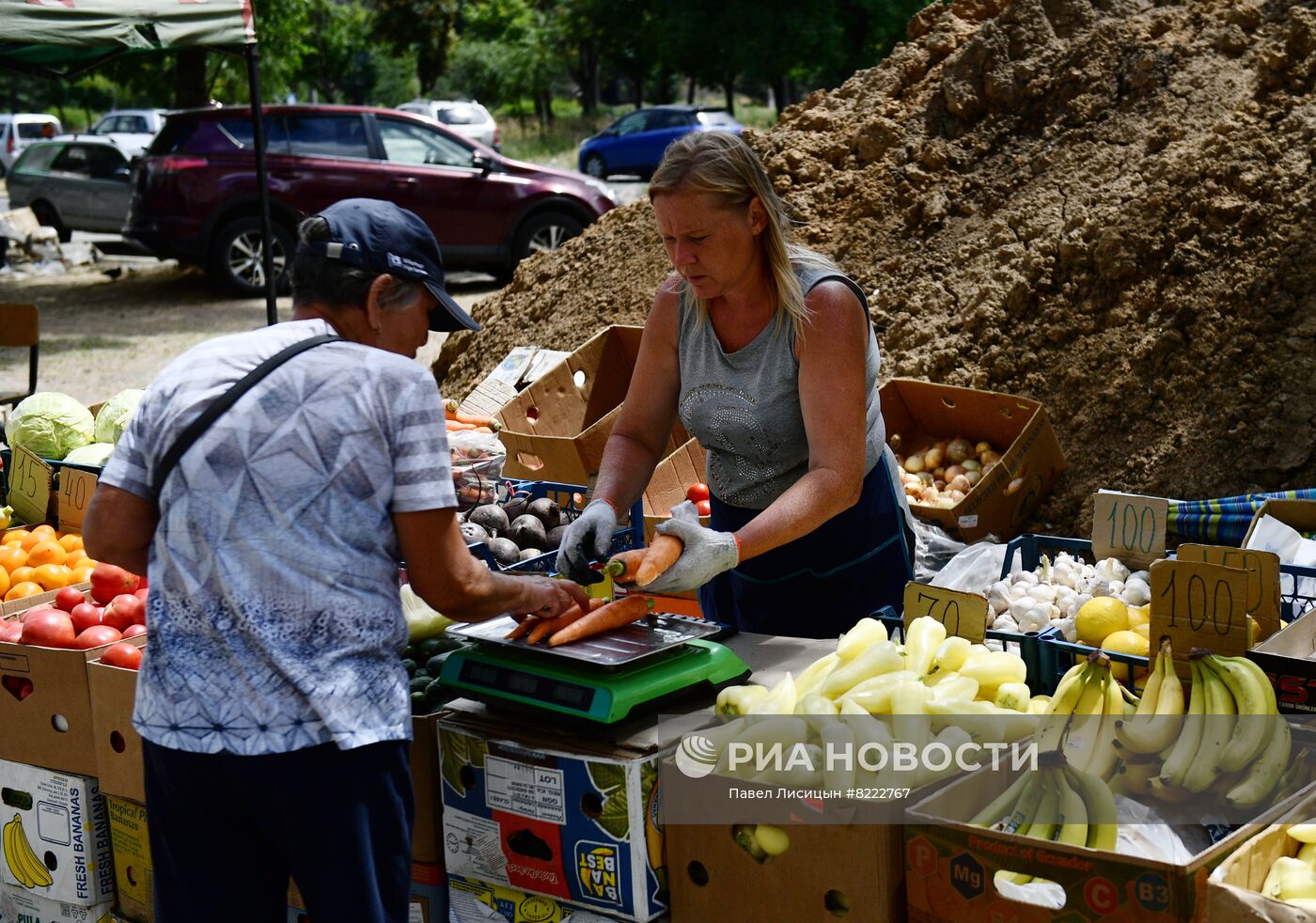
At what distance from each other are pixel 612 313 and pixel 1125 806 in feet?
19.2

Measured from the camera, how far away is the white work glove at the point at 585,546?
289 cm

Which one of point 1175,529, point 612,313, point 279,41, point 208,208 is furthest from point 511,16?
point 1175,529

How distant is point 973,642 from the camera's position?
278cm

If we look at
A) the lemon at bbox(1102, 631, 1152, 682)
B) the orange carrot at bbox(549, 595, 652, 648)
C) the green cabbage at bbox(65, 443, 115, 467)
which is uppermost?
the orange carrot at bbox(549, 595, 652, 648)

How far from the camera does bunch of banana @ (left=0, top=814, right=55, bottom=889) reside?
334 centimetres

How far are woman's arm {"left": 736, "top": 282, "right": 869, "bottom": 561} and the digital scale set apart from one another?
0.36 metres

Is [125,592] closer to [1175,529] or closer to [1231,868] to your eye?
[1231,868]

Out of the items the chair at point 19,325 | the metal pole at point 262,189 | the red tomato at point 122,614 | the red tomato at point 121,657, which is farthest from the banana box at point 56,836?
the metal pole at point 262,189

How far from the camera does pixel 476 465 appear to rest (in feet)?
16.8

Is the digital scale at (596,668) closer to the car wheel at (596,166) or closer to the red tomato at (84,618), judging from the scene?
the red tomato at (84,618)

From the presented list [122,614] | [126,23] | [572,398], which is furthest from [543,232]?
[122,614]

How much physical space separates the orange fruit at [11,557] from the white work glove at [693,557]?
2.67 metres

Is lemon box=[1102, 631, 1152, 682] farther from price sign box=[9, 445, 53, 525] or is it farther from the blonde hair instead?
price sign box=[9, 445, 53, 525]

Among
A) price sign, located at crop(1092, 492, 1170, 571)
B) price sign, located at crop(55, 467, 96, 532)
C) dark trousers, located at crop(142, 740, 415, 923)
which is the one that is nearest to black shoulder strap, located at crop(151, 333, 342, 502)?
dark trousers, located at crop(142, 740, 415, 923)
